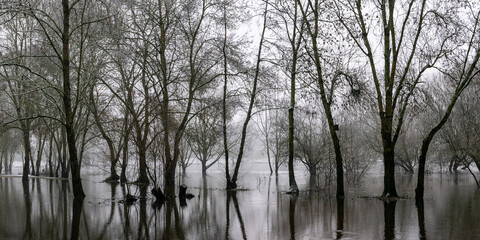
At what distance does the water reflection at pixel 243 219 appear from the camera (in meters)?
10.5

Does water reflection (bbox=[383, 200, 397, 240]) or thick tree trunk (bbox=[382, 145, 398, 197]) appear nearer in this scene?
water reflection (bbox=[383, 200, 397, 240])

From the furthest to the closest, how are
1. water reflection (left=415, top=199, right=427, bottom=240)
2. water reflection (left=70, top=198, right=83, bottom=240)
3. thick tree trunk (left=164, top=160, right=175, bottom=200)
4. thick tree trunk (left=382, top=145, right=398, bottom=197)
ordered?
thick tree trunk (left=164, top=160, right=175, bottom=200) < thick tree trunk (left=382, top=145, right=398, bottom=197) < water reflection (left=70, top=198, right=83, bottom=240) < water reflection (left=415, top=199, right=427, bottom=240)

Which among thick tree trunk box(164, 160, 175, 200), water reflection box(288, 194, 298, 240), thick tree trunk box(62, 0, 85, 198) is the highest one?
thick tree trunk box(62, 0, 85, 198)

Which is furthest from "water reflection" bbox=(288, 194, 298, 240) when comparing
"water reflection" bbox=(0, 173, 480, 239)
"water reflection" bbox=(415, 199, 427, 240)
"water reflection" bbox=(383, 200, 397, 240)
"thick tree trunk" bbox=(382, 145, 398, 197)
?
"thick tree trunk" bbox=(382, 145, 398, 197)

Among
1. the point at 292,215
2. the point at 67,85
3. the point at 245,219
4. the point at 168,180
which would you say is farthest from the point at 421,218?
the point at 67,85

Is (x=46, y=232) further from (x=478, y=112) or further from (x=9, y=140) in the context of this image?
(x=9, y=140)

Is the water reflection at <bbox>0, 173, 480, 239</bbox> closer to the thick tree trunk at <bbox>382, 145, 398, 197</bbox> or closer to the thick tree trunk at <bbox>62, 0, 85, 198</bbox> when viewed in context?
the thick tree trunk at <bbox>382, 145, 398, 197</bbox>

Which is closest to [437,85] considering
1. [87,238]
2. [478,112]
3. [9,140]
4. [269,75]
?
[478,112]

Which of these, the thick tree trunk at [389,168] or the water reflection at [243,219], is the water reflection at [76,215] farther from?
the thick tree trunk at [389,168]

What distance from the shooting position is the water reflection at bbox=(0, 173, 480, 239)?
1051 centimetres

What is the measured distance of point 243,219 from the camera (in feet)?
42.8

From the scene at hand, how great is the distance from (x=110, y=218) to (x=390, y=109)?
34.2 feet

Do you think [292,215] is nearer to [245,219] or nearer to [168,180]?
[245,219]

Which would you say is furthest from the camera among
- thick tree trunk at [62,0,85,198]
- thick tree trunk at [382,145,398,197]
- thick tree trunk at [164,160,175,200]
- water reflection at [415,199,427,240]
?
thick tree trunk at [164,160,175,200]
